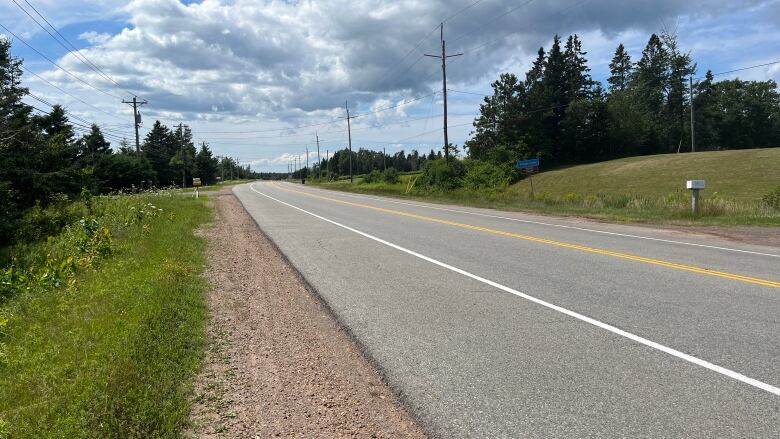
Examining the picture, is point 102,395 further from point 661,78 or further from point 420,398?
point 661,78

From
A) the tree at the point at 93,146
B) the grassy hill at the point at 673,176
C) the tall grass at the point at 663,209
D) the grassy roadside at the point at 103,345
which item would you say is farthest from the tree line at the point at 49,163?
the grassy hill at the point at 673,176

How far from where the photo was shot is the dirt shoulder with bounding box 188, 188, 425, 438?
3.89 m

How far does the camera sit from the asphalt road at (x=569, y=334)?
12.6ft

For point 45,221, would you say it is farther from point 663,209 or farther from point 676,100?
point 676,100

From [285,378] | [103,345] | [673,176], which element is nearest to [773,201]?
[285,378]

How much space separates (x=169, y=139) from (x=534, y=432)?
127 m

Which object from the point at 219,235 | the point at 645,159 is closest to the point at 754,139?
the point at 645,159

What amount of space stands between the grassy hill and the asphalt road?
32.4m

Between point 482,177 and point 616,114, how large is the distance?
49.3 meters

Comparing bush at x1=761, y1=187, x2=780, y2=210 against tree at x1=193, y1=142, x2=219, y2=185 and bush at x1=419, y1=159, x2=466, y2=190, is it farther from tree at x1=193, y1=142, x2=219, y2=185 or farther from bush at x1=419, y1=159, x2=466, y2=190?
tree at x1=193, y1=142, x2=219, y2=185

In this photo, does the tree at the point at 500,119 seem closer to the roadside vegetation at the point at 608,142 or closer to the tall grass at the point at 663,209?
the roadside vegetation at the point at 608,142

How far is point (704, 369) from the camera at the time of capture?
4543 millimetres

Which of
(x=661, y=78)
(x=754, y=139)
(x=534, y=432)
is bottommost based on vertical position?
(x=534, y=432)

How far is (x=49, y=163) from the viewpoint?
34156 millimetres
